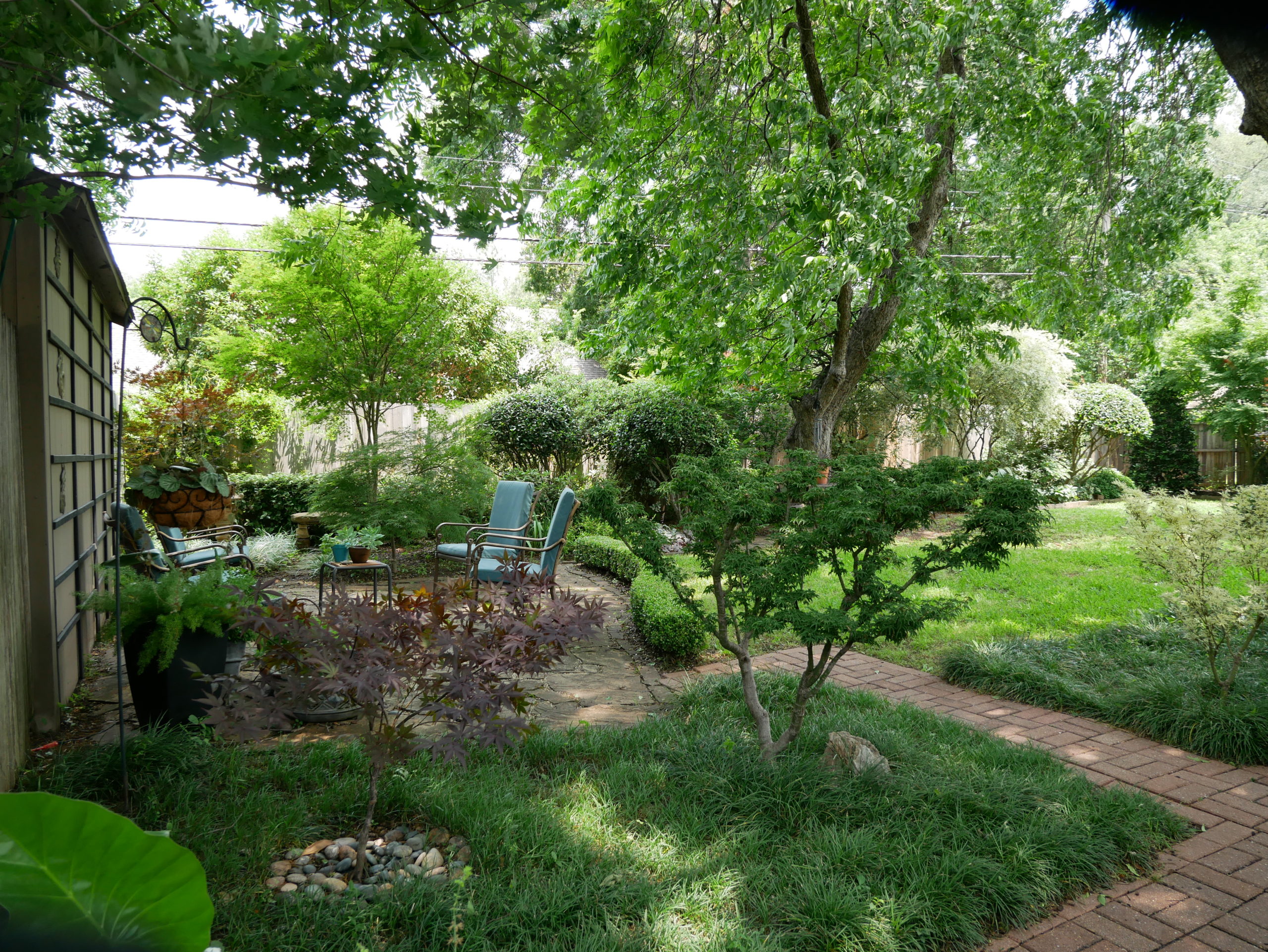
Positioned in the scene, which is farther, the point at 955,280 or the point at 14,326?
the point at 955,280

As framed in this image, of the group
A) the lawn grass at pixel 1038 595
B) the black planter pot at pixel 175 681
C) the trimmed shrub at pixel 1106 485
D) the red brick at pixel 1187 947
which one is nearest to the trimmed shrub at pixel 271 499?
the lawn grass at pixel 1038 595

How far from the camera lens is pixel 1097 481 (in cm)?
1414

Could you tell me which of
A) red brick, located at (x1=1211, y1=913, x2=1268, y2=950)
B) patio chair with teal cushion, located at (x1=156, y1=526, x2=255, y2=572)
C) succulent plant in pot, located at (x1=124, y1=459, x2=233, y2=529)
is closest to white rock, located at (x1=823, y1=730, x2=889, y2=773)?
red brick, located at (x1=1211, y1=913, x2=1268, y2=950)

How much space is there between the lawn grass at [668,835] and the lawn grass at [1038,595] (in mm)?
1395

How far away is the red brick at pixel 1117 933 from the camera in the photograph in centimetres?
237

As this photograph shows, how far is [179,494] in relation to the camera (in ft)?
24.7

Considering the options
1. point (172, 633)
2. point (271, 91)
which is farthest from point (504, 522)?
point (271, 91)

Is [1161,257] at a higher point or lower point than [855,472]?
higher

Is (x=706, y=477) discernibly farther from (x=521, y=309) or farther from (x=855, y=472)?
(x=521, y=309)

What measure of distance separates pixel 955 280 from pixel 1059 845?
4.35m

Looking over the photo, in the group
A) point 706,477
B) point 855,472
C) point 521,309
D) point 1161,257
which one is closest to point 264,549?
point 706,477

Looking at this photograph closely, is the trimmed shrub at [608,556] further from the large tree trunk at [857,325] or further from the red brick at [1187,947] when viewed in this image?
the red brick at [1187,947]

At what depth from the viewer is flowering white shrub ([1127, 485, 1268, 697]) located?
13.5 ft

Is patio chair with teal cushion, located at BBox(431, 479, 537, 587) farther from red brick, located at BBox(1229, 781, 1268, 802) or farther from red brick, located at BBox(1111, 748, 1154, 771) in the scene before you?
red brick, located at BBox(1229, 781, 1268, 802)
